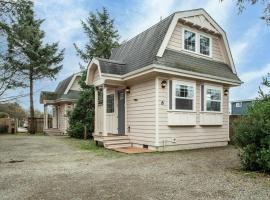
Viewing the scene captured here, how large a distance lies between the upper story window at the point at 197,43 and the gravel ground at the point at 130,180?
593 cm

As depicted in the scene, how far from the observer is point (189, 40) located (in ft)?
41.7

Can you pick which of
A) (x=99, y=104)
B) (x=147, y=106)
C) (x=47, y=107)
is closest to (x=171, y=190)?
(x=147, y=106)

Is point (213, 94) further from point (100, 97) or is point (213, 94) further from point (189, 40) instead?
point (100, 97)

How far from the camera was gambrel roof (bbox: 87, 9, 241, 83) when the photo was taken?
11.2m

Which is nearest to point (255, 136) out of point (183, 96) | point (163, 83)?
point (163, 83)

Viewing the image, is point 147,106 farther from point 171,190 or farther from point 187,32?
point 171,190

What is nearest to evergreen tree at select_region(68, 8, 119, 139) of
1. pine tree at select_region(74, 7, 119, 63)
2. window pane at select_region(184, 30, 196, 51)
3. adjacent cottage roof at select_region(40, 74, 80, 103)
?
pine tree at select_region(74, 7, 119, 63)

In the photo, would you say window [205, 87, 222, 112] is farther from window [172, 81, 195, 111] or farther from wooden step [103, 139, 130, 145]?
wooden step [103, 139, 130, 145]

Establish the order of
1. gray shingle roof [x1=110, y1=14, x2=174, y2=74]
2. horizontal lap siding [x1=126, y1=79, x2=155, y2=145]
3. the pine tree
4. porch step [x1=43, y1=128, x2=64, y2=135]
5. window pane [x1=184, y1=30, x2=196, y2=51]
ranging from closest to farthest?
horizontal lap siding [x1=126, y1=79, x2=155, y2=145]
gray shingle roof [x1=110, y1=14, x2=174, y2=74]
window pane [x1=184, y1=30, x2=196, y2=51]
porch step [x1=43, y1=128, x2=64, y2=135]
the pine tree

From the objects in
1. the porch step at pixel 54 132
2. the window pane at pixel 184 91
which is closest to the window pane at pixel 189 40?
the window pane at pixel 184 91

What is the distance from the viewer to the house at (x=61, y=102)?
925 inches

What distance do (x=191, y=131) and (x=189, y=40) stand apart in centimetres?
415

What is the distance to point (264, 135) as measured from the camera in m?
6.75

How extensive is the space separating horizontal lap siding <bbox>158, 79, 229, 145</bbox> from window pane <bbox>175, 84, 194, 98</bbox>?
500 mm
